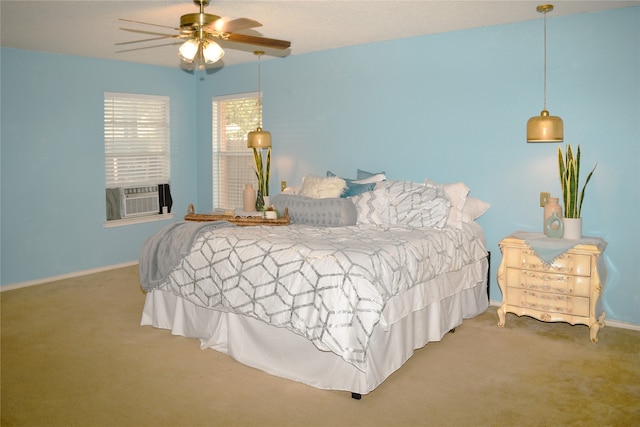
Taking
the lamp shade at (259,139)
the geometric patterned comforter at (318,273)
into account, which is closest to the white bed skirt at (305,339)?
the geometric patterned comforter at (318,273)

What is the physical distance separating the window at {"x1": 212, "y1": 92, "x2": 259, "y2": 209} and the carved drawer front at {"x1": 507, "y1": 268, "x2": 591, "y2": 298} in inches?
136

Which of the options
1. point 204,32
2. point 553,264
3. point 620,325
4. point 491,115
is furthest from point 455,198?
point 204,32

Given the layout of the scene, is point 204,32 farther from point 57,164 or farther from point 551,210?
point 57,164

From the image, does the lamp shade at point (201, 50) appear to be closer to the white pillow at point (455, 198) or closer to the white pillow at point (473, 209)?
the white pillow at point (455, 198)

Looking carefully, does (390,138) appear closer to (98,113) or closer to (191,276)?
(191,276)

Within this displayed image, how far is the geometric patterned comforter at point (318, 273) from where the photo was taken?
2.95 meters

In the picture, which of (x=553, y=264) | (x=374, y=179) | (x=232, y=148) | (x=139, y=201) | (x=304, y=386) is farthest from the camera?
(x=232, y=148)

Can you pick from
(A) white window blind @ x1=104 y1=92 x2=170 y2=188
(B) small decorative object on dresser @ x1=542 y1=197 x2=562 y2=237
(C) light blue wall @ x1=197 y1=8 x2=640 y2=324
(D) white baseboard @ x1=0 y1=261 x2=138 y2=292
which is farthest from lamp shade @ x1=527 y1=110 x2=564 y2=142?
(D) white baseboard @ x1=0 y1=261 x2=138 y2=292

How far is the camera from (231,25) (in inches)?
133

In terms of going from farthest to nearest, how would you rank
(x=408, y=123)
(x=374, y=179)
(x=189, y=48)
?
(x=408, y=123)
(x=374, y=179)
(x=189, y=48)

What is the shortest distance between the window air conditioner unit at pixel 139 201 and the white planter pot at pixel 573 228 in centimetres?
476

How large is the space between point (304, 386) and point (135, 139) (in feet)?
14.3

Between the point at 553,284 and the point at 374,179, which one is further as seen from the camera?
the point at 374,179

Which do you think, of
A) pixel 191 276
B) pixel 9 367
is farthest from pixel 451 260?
pixel 9 367
